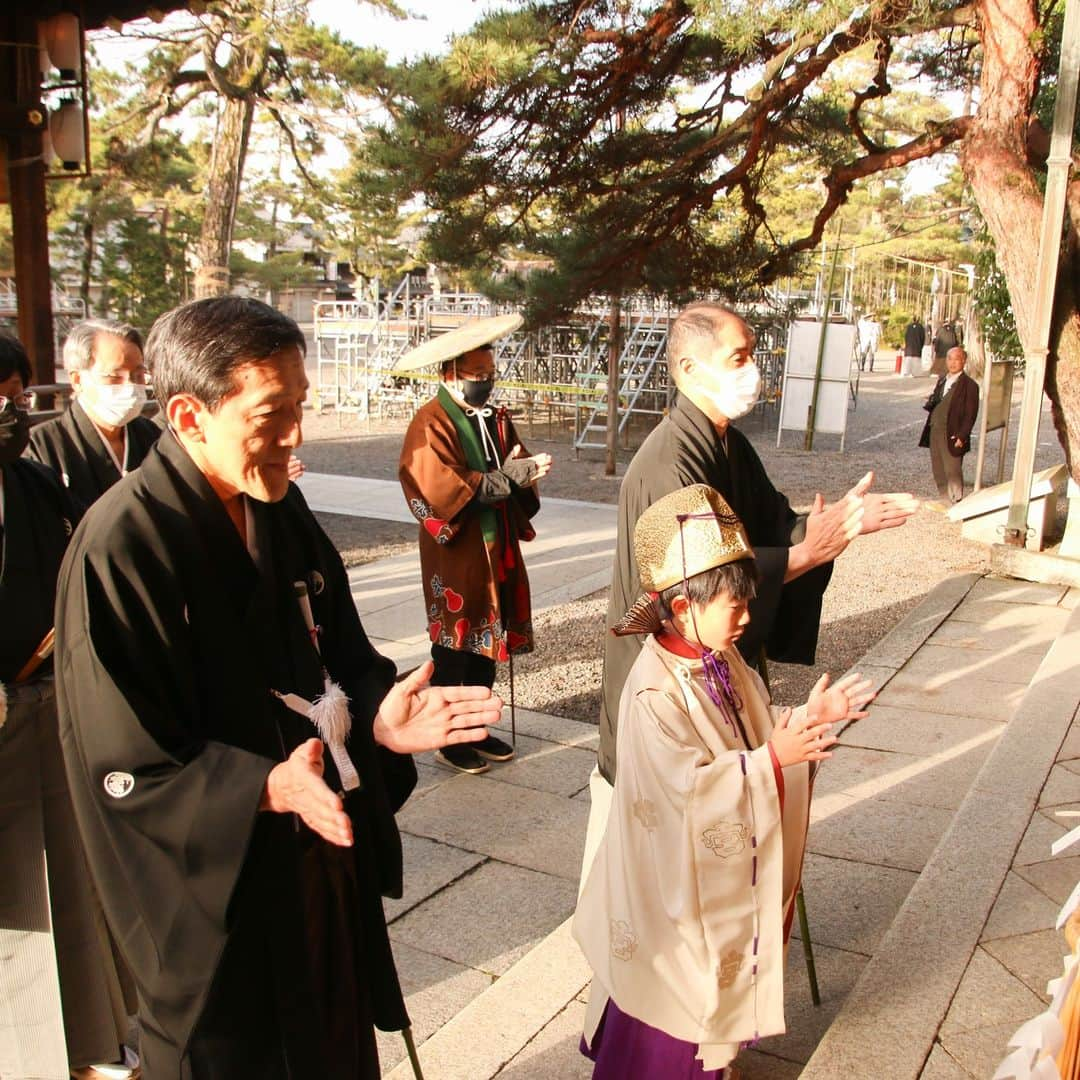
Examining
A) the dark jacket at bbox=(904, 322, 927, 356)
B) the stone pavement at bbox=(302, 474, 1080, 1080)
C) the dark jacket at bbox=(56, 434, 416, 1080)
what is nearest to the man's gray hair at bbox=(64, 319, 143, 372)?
the dark jacket at bbox=(56, 434, 416, 1080)

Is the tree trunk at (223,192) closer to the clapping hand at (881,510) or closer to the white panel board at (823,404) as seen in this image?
the white panel board at (823,404)

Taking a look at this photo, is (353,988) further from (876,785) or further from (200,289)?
(200,289)

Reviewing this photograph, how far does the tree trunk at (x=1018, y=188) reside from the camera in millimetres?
6684

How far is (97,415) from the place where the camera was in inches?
136

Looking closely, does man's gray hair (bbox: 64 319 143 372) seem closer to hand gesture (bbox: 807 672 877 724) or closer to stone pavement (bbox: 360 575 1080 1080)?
stone pavement (bbox: 360 575 1080 1080)

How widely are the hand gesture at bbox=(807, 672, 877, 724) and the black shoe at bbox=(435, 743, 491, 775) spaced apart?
9.49ft

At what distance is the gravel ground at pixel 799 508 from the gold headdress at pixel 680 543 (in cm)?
329

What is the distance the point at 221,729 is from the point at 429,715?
1.20 ft

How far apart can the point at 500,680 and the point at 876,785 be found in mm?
2264

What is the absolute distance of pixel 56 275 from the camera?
742 inches

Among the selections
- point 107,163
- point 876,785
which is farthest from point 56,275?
point 876,785

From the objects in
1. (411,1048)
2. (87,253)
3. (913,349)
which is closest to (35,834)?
(411,1048)

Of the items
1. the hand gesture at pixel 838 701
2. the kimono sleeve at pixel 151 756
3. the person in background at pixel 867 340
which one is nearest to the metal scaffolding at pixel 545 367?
the person in background at pixel 867 340

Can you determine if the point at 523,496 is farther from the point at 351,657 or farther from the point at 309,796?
the point at 309,796
